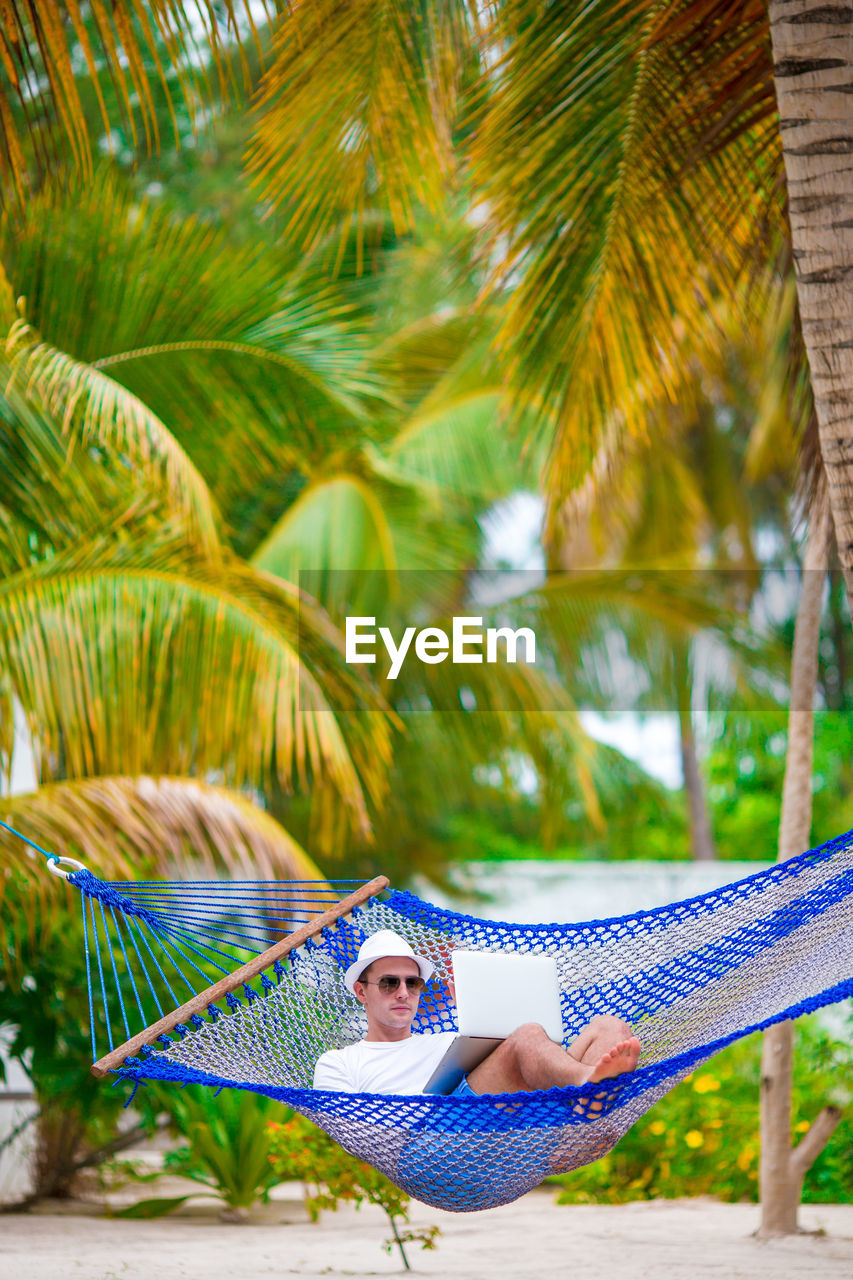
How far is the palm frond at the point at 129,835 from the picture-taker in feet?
11.3

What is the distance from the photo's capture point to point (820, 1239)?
361 centimetres

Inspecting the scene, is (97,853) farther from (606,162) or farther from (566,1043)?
(606,162)

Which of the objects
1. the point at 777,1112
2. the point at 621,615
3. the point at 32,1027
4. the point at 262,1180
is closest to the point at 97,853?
the point at 32,1027

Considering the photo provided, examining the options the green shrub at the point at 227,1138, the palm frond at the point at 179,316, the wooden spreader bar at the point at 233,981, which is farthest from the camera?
the green shrub at the point at 227,1138

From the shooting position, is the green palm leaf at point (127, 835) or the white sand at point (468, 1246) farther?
the green palm leaf at point (127, 835)

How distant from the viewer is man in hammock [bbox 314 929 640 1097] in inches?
96.7

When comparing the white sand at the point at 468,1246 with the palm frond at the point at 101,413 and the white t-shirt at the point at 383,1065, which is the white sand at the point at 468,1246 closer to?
the white t-shirt at the point at 383,1065

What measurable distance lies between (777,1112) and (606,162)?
101 inches

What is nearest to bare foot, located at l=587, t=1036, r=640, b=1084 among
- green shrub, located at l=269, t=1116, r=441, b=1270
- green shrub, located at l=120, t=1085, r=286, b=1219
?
green shrub, located at l=269, t=1116, r=441, b=1270

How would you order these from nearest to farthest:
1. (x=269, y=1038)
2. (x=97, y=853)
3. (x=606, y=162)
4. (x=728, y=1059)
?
(x=269, y=1038), (x=606, y=162), (x=97, y=853), (x=728, y=1059)

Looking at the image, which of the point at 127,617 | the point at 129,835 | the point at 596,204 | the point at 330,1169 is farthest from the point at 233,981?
the point at 596,204

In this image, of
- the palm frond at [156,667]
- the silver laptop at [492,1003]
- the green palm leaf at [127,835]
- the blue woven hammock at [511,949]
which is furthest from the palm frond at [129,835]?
the silver laptop at [492,1003]

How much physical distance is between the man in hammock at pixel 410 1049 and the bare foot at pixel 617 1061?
3cm

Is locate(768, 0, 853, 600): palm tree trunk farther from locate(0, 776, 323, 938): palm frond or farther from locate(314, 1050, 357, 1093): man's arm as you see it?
locate(0, 776, 323, 938): palm frond
